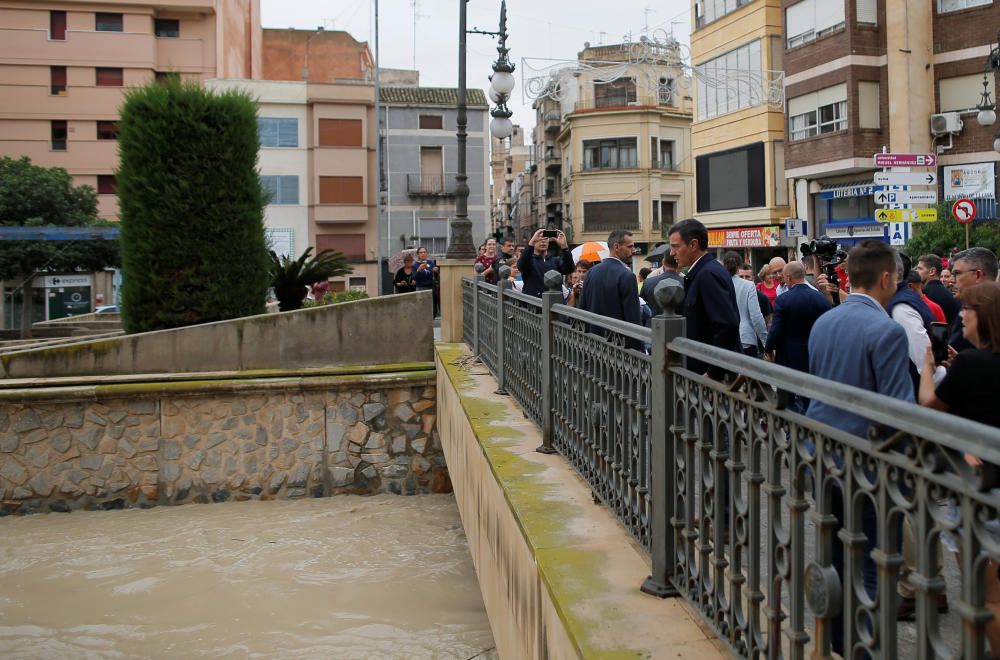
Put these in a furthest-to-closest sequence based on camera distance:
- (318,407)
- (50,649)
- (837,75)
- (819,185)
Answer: (819,185) → (837,75) → (318,407) → (50,649)

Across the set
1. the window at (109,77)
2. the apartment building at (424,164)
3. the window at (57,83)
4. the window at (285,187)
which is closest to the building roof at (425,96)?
the apartment building at (424,164)

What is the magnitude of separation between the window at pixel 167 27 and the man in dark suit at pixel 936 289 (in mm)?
41395

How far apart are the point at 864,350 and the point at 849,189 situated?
25644mm

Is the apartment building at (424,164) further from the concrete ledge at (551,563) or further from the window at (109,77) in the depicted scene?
the concrete ledge at (551,563)

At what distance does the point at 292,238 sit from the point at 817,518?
1675 inches

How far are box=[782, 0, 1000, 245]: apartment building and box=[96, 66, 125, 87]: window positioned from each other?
2960 centimetres

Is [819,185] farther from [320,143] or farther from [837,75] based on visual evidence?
[320,143]

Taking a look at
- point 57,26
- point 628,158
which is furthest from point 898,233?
point 57,26

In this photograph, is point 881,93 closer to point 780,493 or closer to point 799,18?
point 799,18

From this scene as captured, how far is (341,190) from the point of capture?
1699 inches

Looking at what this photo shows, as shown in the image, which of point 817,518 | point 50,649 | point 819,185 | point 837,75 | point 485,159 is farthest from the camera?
point 485,159

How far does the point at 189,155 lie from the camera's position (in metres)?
13.2

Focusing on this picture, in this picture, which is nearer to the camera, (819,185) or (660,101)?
(819,185)

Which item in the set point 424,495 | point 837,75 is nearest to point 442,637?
point 424,495
